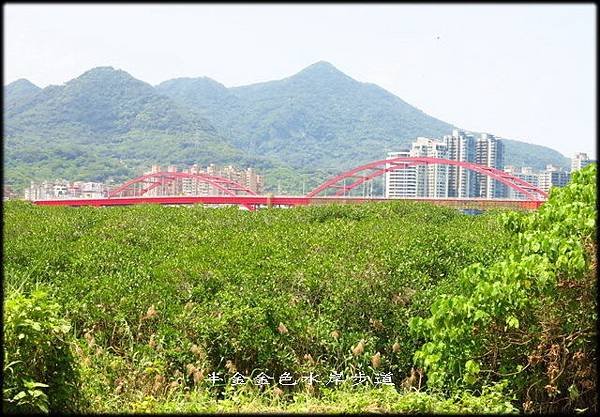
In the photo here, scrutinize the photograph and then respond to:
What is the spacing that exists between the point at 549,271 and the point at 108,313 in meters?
3.91

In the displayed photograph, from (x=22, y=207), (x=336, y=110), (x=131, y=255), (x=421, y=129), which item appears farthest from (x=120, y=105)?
(x=131, y=255)

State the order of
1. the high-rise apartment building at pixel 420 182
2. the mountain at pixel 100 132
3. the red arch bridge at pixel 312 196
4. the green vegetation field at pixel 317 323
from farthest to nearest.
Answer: the mountain at pixel 100 132 < the high-rise apartment building at pixel 420 182 < the red arch bridge at pixel 312 196 < the green vegetation field at pixel 317 323

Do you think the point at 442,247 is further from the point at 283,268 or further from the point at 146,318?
the point at 146,318

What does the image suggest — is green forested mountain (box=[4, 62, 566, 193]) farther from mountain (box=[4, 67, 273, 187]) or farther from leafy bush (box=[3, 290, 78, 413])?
leafy bush (box=[3, 290, 78, 413])

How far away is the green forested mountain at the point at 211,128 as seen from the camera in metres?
73.4

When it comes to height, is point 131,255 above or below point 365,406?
above

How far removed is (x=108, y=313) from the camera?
646 centimetres

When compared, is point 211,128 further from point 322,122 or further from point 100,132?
point 100,132

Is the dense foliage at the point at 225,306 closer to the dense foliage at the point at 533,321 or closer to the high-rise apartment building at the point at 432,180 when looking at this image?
the dense foliage at the point at 533,321

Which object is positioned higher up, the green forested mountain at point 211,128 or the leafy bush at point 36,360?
the green forested mountain at point 211,128

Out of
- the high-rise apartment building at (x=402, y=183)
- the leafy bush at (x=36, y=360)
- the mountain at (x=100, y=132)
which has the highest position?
the mountain at (x=100, y=132)

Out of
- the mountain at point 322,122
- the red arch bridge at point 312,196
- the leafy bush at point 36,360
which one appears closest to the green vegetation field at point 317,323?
the leafy bush at point 36,360

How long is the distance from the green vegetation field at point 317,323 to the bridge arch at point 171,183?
119 feet

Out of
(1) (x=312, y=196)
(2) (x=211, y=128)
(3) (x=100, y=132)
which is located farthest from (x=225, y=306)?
(2) (x=211, y=128)
